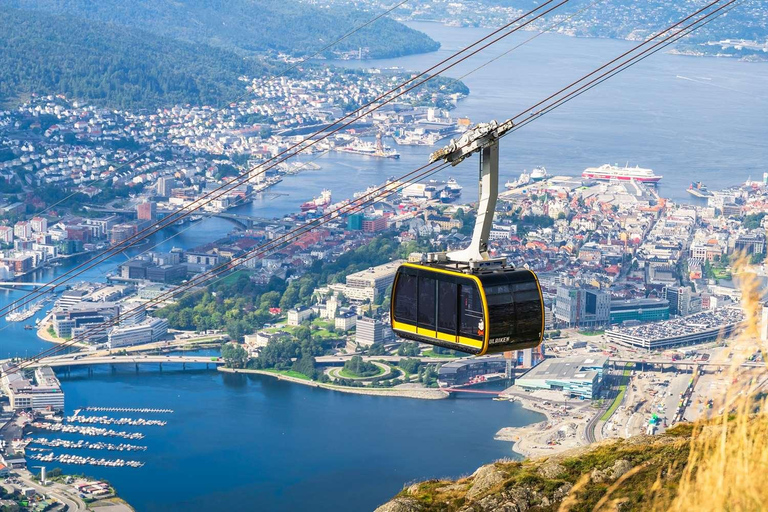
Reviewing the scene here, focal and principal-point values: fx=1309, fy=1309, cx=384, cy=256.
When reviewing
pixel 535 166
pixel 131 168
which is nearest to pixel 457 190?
pixel 535 166

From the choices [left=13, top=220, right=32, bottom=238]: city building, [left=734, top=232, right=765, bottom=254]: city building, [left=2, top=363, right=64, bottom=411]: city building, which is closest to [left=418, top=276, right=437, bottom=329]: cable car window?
[left=2, top=363, right=64, bottom=411]: city building

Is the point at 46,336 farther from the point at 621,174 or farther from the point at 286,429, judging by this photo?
the point at 621,174

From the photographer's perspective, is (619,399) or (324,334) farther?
(324,334)

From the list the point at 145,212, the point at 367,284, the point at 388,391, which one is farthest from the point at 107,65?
the point at 388,391

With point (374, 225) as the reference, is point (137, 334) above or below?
below

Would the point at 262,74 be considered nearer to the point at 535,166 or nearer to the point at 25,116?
the point at 25,116

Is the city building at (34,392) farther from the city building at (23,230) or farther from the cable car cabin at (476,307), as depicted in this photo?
the cable car cabin at (476,307)
